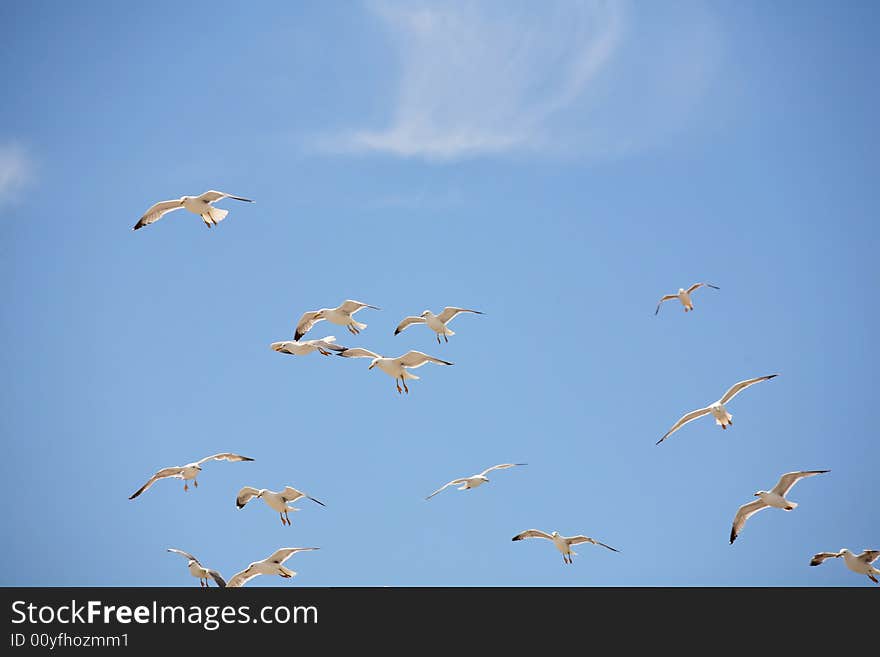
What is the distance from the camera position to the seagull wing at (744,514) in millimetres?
26609

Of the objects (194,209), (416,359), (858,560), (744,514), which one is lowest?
(858,560)

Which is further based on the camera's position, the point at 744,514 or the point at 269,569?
the point at 744,514

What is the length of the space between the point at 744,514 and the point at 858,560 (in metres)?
3.02

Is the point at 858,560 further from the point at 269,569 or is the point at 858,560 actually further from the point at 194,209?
the point at 194,209

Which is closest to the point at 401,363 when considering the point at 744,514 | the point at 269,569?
the point at 269,569

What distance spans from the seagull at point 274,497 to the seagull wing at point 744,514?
29.8 feet

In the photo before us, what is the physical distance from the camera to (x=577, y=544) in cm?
2822

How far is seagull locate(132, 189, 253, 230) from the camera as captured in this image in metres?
25.3

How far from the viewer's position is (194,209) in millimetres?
25703

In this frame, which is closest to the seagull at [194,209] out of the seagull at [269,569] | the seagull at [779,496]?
the seagull at [269,569]

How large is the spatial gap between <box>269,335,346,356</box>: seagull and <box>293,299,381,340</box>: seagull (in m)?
0.43
